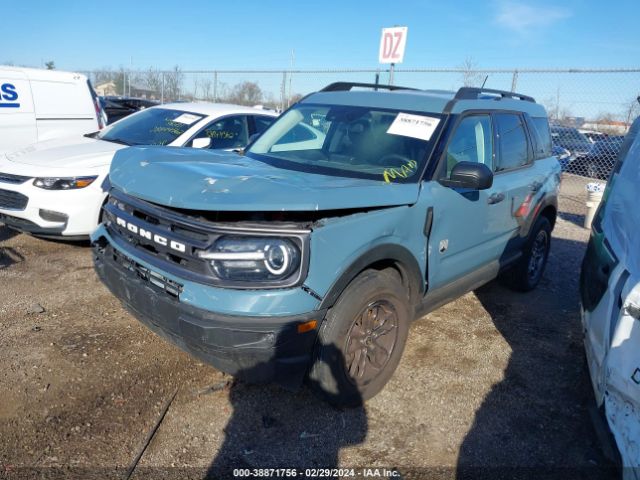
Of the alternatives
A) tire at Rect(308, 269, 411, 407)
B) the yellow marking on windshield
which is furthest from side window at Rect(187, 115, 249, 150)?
tire at Rect(308, 269, 411, 407)

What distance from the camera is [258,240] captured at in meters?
2.32

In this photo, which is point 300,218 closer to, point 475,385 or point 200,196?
point 200,196

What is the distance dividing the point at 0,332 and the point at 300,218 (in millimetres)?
2605

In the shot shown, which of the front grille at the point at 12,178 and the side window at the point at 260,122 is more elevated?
the side window at the point at 260,122

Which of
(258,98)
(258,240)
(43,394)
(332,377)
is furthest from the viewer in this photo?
(258,98)

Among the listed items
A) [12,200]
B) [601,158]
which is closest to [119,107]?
[12,200]

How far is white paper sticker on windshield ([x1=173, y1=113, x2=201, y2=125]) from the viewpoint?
19.5ft

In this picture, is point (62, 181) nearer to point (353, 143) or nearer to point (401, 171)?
point (353, 143)

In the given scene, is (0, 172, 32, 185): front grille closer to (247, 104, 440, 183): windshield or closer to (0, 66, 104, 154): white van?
(0, 66, 104, 154): white van

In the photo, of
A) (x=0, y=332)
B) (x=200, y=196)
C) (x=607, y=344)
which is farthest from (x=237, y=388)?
(x=607, y=344)

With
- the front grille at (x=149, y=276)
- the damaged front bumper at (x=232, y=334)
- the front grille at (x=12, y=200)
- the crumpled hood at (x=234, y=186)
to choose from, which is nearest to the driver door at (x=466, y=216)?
the crumpled hood at (x=234, y=186)

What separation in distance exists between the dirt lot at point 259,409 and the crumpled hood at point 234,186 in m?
1.25

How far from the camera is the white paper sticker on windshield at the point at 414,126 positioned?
130 inches

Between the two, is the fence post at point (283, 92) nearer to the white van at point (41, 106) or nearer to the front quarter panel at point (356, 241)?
the white van at point (41, 106)
